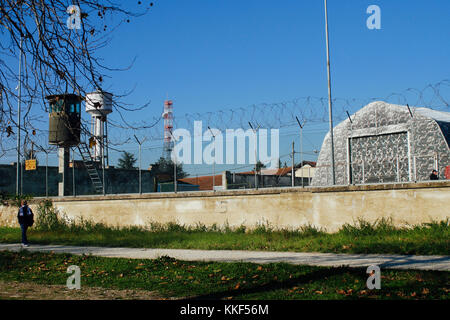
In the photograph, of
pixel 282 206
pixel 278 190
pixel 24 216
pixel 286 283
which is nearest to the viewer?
pixel 286 283

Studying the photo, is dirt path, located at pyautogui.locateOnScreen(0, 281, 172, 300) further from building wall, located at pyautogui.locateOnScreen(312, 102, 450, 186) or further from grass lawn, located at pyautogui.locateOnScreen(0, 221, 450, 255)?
building wall, located at pyautogui.locateOnScreen(312, 102, 450, 186)

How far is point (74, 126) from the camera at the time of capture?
27.3 feet

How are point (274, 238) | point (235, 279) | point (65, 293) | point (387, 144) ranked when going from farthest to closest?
point (387, 144), point (274, 238), point (235, 279), point (65, 293)

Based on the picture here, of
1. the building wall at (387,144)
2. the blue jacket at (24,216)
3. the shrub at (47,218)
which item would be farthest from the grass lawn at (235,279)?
the building wall at (387,144)

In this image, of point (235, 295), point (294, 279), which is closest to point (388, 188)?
point (294, 279)

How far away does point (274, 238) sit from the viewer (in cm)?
1481

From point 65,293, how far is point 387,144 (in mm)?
19214

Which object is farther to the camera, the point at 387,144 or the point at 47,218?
the point at 387,144

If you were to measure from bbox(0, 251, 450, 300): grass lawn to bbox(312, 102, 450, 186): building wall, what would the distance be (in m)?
12.8

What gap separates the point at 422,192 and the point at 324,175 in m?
11.8

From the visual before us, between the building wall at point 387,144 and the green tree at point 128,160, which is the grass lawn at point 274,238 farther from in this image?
the building wall at point 387,144

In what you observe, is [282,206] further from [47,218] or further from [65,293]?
[47,218]

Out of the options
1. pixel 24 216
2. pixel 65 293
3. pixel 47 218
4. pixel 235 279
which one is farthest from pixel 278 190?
pixel 47 218

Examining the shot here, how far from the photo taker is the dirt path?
7781mm
